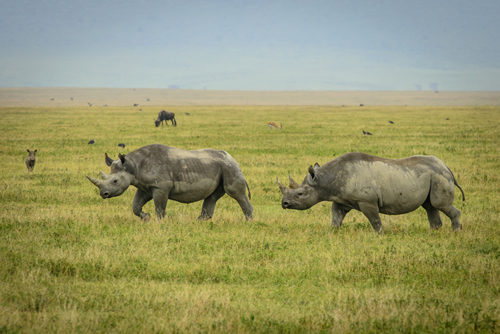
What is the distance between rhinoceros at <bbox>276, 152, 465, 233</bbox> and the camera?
34.0 feet

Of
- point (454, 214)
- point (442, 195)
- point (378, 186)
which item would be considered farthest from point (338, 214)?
point (454, 214)

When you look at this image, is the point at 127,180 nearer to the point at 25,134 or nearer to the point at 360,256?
the point at 360,256

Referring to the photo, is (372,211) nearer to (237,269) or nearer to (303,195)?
(303,195)

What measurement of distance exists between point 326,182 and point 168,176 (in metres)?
3.26

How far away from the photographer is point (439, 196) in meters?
10.4

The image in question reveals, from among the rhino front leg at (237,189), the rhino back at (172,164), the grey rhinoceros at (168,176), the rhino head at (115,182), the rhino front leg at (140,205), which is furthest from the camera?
the rhino front leg at (237,189)

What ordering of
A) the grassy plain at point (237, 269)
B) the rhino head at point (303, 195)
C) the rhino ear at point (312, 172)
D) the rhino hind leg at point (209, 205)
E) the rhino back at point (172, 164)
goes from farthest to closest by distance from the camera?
the rhino hind leg at point (209, 205)
the rhino back at point (172, 164)
the rhino head at point (303, 195)
the rhino ear at point (312, 172)
the grassy plain at point (237, 269)

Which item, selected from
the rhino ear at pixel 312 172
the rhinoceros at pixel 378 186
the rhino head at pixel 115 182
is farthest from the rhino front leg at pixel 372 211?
the rhino head at pixel 115 182

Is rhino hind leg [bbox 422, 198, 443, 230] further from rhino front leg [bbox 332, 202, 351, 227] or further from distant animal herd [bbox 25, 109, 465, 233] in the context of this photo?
rhino front leg [bbox 332, 202, 351, 227]

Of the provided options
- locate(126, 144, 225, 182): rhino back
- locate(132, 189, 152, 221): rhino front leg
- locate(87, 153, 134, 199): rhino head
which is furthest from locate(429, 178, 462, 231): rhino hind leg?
locate(87, 153, 134, 199): rhino head

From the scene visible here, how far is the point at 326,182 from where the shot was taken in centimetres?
1064

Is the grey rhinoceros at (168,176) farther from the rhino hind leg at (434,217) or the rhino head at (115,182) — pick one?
the rhino hind leg at (434,217)

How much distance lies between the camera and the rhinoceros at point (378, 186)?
10.4m

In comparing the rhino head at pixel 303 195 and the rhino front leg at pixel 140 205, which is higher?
the rhino head at pixel 303 195
